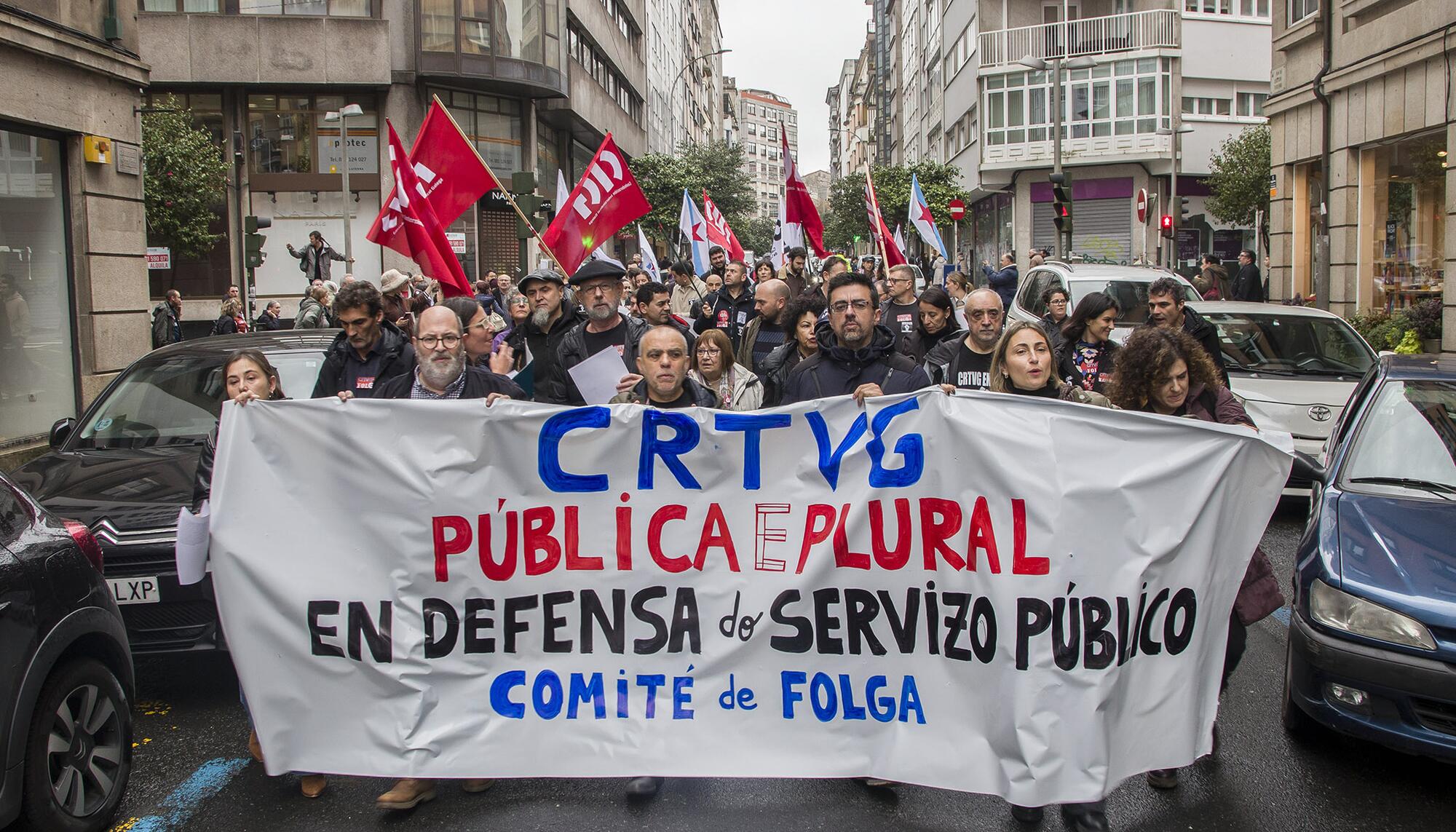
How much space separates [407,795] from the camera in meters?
4.13

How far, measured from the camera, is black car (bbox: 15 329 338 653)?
524 centimetres

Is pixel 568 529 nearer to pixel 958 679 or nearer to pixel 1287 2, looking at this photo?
pixel 958 679

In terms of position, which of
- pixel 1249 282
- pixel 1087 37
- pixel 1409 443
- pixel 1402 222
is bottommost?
pixel 1409 443

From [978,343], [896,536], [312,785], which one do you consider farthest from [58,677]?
[978,343]

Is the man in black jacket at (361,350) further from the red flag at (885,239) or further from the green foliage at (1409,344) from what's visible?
the green foliage at (1409,344)

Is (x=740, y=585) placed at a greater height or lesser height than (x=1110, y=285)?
lesser

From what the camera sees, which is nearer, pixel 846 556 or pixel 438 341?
pixel 846 556

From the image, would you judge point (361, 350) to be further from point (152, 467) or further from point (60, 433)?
point (60, 433)

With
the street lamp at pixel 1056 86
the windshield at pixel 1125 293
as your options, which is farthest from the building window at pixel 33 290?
the street lamp at pixel 1056 86

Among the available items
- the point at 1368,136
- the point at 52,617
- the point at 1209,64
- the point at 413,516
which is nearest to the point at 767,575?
the point at 413,516

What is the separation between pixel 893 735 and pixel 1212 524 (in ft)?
4.26

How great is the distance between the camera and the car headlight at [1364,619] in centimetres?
411

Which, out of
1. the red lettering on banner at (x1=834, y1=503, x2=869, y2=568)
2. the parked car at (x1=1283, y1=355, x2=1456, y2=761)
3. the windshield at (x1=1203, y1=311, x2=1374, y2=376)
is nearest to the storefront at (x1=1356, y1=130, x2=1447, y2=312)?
the windshield at (x1=1203, y1=311, x2=1374, y2=376)

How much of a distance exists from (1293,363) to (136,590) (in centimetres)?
864
